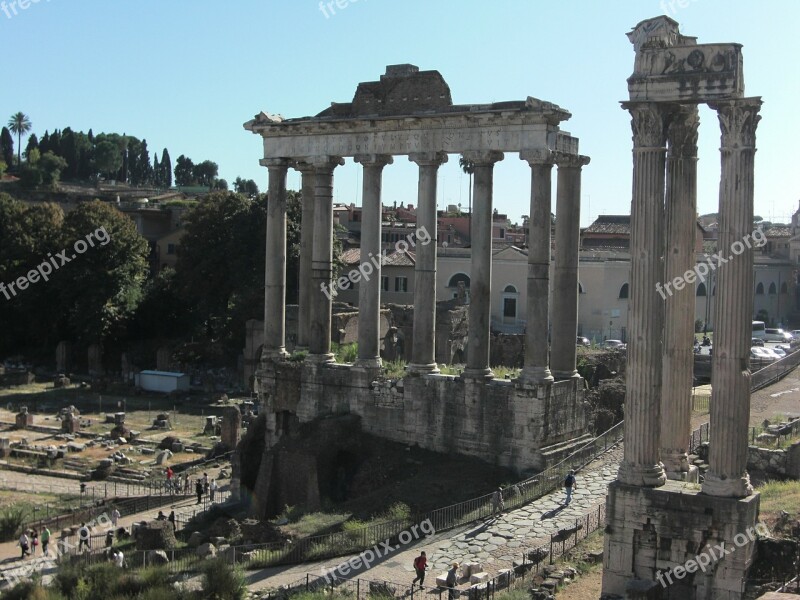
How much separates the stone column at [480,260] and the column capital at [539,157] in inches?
33.8

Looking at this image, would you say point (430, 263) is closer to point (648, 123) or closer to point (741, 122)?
point (648, 123)

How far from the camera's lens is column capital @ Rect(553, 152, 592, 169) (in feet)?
88.9

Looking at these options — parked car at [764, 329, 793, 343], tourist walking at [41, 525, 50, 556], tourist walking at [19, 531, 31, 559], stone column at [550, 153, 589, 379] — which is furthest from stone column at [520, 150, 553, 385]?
parked car at [764, 329, 793, 343]

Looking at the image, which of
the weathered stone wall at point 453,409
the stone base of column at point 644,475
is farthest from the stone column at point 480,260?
the stone base of column at point 644,475

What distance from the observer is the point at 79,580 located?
21.5 metres

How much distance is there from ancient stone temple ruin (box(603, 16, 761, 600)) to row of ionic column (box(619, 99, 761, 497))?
19 mm

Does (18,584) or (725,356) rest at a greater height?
(725,356)

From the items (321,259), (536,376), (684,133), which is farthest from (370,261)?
(684,133)

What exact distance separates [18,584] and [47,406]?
106ft

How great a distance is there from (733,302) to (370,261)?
1359 centimetres

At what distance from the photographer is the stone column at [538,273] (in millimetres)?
26734

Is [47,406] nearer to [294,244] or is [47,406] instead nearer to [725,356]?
[294,244]

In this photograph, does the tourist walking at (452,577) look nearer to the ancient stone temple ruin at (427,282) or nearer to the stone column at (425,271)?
the ancient stone temple ruin at (427,282)

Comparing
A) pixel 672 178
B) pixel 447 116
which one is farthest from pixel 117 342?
pixel 672 178
